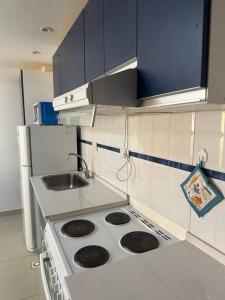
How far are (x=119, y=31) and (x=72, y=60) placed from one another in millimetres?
787

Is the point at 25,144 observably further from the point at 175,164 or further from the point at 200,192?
the point at 200,192

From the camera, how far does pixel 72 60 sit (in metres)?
1.65

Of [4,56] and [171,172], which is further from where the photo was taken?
[4,56]

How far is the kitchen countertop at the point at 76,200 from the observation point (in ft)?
4.56

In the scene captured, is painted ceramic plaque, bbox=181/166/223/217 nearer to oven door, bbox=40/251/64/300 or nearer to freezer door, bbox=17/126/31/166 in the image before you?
oven door, bbox=40/251/64/300

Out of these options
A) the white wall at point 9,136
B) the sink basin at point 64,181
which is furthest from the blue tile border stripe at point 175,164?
the white wall at point 9,136

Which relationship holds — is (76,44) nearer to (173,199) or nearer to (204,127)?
(204,127)

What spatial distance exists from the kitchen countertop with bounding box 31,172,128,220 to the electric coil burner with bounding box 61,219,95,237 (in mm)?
123

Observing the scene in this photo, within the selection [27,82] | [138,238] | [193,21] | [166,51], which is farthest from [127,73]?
[27,82]

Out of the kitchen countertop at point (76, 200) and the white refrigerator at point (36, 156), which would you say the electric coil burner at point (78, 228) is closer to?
the kitchen countertop at point (76, 200)

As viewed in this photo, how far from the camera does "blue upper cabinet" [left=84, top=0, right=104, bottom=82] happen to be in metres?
1.16

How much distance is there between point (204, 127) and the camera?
3.09ft

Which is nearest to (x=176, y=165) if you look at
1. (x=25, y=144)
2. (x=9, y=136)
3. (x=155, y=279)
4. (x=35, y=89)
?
(x=155, y=279)

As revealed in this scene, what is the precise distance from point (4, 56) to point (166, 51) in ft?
8.80
